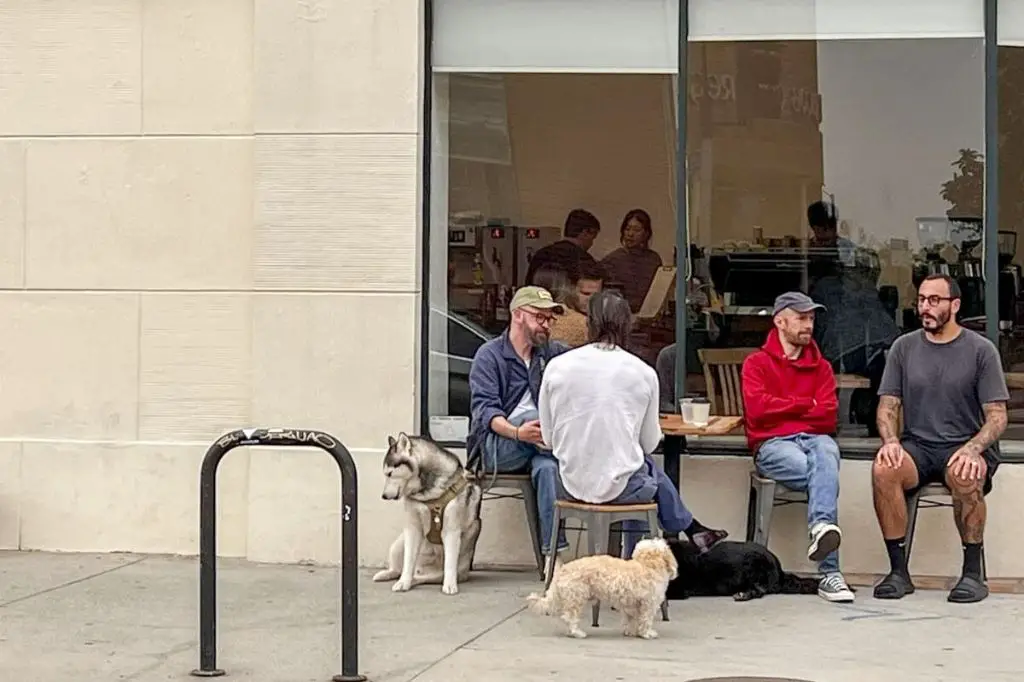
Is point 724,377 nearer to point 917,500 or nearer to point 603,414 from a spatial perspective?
point 917,500

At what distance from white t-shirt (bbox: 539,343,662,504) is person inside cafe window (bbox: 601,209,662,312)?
192 centimetres

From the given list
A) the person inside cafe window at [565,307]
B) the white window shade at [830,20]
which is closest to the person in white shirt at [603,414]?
the person inside cafe window at [565,307]

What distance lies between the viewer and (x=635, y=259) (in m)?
9.65

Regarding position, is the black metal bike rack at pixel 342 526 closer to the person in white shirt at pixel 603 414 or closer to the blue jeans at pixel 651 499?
the person in white shirt at pixel 603 414

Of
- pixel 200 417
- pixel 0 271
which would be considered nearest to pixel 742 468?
pixel 200 417

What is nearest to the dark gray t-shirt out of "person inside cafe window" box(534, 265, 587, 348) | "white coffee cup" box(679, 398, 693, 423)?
"white coffee cup" box(679, 398, 693, 423)

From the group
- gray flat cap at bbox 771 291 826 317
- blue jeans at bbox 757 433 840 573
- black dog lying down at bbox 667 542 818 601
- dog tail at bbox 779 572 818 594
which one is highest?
gray flat cap at bbox 771 291 826 317

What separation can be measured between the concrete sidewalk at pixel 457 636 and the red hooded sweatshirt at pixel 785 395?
0.91 meters

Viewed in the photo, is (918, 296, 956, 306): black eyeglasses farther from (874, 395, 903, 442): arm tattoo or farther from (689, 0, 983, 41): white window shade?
(689, 0, 983, 41): white window shade

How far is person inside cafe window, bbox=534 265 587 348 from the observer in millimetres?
9328

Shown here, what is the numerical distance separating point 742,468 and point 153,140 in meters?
4.02

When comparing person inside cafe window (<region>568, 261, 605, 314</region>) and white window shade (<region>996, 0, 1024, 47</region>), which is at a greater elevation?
white window shade (<region>996, 0, 1024, 47</region>)

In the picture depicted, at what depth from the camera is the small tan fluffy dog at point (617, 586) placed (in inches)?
279

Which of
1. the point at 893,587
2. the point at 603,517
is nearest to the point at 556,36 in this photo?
the point at 603,517
